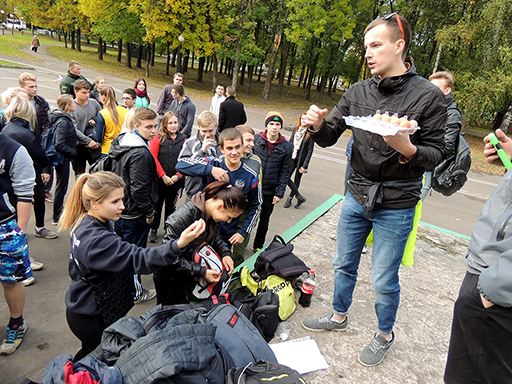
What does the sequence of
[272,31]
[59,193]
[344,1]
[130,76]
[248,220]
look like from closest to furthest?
[248,220] → [59,193] → [344,1] → [130,76] → [272,31]

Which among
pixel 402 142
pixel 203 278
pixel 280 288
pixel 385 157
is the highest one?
pixel 402 142

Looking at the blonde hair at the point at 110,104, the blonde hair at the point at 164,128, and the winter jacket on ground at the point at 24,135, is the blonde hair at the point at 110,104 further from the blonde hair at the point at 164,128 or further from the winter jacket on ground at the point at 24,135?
the winter jacket on ground at the point at 24,135

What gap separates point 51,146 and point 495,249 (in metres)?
4.97

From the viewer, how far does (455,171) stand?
381 cm

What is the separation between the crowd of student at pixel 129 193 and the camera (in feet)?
7.47

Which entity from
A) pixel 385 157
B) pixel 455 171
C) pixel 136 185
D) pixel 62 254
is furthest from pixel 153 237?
pixel 455 171

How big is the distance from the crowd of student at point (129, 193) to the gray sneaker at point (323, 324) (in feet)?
2.81

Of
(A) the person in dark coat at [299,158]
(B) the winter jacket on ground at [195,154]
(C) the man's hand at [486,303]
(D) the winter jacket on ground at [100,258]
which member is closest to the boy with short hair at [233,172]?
(B) the winter jacket on ground at [195,154]

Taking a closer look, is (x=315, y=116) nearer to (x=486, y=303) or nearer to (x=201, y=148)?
(x=486, y=303)

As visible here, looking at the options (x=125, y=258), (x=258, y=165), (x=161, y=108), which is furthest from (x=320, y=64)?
(x=125, y=258)

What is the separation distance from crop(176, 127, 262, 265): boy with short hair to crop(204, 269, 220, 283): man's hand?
837 millimetres

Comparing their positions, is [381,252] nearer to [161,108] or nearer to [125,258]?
[125,258]

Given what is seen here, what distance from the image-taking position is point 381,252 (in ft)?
8.31

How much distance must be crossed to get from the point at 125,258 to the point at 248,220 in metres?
1.73
